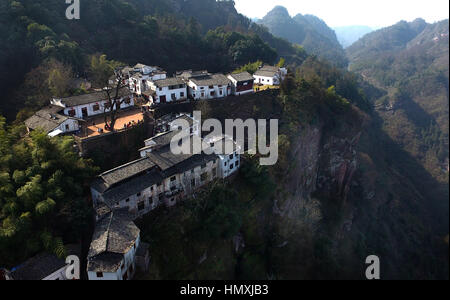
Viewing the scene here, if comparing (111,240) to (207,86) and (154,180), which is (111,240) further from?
(207,86)

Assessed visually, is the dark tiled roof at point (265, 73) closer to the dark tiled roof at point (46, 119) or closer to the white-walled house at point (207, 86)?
the white-walled house at point (207, 86)

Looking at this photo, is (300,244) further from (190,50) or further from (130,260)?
(190,50)

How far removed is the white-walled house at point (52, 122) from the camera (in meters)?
24.6

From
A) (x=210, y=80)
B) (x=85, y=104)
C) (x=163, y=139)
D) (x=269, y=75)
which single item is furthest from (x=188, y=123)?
(x=269, y=75)

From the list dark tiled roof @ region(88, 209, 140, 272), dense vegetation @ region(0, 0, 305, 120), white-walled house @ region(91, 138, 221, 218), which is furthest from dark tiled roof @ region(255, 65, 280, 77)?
dark tiled roof @ region(88, 209, 140, 272)

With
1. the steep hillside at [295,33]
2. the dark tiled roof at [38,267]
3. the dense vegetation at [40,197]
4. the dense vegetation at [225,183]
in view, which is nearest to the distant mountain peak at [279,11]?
the steep hillside at [295,33]

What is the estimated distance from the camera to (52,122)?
2505cm

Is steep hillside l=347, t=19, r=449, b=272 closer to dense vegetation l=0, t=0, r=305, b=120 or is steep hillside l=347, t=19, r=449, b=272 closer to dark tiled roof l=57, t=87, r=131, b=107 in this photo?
dense vegetation l=0, t=0, r=305, b=120

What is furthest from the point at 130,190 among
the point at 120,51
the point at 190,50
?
the point at 190,50

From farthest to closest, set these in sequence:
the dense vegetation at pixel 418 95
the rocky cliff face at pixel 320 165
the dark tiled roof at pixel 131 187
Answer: the dense vegetation at pixel 418 95, the rocky cliff face at pixel 320 165, the dark tiled roof at pixel 131 187

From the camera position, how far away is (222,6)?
338ft

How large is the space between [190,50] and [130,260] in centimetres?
4387

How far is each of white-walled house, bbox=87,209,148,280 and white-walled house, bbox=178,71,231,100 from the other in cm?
1911

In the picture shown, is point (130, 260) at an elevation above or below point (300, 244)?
above
